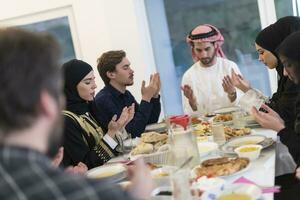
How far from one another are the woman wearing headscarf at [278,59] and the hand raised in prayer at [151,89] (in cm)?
80

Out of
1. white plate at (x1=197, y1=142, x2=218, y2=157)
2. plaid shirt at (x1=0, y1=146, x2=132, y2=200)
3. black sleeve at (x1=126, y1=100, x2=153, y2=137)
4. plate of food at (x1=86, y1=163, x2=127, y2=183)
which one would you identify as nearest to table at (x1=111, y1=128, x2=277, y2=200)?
white plate at (x1=197, y1=142, x2=218, y2=157)

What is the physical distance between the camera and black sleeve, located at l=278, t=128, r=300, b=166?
6.16ft

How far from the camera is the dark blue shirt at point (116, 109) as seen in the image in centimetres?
263

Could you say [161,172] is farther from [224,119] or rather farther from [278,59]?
[278,59]

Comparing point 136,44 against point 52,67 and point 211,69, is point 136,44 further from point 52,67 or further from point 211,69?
point 52,67

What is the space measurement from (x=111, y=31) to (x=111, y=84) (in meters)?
1.11

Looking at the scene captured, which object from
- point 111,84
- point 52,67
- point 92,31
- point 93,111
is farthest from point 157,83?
point 52,67

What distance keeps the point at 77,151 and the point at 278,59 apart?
1.39m

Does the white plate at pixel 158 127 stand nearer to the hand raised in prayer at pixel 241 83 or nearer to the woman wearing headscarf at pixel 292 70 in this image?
the hand raised in prayer at pixel 241 83

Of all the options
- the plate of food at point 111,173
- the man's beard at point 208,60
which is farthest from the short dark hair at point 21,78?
the man's beard at point 208,60

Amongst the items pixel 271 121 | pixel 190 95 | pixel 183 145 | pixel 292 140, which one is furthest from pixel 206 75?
pixel 183 145

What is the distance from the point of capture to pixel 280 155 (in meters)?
2.09

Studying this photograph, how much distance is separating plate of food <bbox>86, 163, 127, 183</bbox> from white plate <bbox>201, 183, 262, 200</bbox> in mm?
479

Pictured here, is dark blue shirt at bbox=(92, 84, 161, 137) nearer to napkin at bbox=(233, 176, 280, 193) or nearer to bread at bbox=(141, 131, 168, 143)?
bread at bbox=(141, 131, 168, 143)
